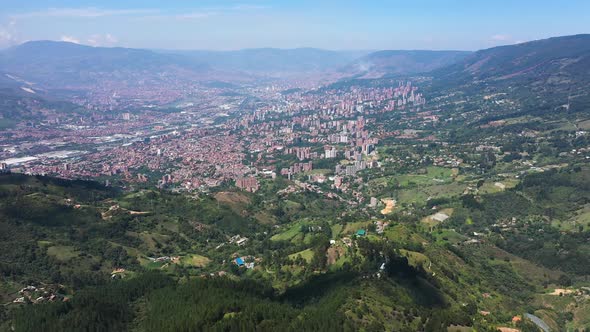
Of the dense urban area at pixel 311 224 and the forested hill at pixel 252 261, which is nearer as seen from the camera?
the forested hill at pixel 252 261

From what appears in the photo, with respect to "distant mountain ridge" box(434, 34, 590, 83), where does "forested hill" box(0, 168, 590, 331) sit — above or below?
below

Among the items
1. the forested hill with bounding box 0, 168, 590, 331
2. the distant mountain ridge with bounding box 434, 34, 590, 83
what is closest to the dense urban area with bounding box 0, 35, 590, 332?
the forested hill with bounding box 0, 168, 590, 331

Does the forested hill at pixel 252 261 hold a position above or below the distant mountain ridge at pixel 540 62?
below

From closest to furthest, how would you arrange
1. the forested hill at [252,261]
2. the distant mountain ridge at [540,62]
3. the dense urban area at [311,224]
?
the forested hill at [252,261] < the dense urban area at [311,224] < the distant mountain ridge at [540,62]

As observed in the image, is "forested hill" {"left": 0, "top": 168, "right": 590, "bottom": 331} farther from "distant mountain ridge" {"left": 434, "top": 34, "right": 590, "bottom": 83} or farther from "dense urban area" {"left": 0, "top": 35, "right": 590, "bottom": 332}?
"distant mountain ridge" {"left": 434, "top": 34, "right": 590, "bottom": 83}

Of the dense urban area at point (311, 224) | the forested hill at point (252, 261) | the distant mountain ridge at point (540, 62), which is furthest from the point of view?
the distant mountain ridge at point (540, 62)

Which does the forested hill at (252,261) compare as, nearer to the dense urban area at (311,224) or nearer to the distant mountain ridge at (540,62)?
the dense urban area at (311,224)

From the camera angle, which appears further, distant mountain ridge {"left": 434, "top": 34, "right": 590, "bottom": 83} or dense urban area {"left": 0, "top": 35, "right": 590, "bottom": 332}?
distant mountain ridge {"left": 434, "top": 34, "right": 590, "bottom": 83}

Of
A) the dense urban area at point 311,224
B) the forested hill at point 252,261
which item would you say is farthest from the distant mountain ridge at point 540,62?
the forested hill at point 252,261

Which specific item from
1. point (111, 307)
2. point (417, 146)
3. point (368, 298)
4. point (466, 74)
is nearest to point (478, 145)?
point (417, 146)

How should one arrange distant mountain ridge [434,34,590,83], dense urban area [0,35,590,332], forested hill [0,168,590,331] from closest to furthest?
forested hill [0,168,590,331]
dense urban area [0,35,590,332]
distant mountain ridge [434,34,590,83]

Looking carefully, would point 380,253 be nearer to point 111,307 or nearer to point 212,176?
point 111,307
